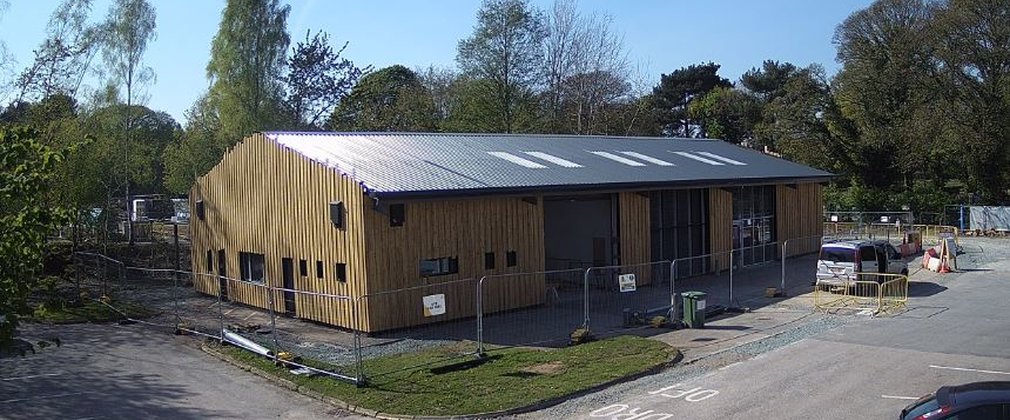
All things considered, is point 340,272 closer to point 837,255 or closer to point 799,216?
point 837,255

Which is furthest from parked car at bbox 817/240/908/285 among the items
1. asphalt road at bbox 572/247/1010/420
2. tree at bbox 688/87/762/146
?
tree at bbox 688/87/762/146

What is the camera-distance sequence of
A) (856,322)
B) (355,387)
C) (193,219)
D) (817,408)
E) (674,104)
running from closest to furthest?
(817,408) → (355,387) → (856,322) → (193,219) → (674,104)

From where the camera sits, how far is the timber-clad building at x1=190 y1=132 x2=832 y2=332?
2203 centimetres

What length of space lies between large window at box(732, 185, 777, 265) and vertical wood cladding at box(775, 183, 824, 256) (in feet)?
1.63

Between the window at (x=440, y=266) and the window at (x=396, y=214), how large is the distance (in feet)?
4.26

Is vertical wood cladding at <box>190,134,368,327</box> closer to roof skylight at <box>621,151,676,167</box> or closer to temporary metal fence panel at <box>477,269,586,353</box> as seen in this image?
temporary metal fence panel at <box>477,269,586,353</box>

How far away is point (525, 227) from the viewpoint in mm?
25031

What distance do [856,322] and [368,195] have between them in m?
13.2

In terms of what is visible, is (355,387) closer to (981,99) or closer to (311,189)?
(311,189)

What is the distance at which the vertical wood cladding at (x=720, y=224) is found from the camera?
33.2 meters

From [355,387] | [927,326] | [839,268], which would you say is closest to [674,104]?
[839,268]

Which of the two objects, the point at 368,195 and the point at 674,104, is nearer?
the point at 368,195

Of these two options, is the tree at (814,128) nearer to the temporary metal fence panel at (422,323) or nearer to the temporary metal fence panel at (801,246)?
the temporary metal fence panel at (801,246)

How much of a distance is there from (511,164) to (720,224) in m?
10.8
